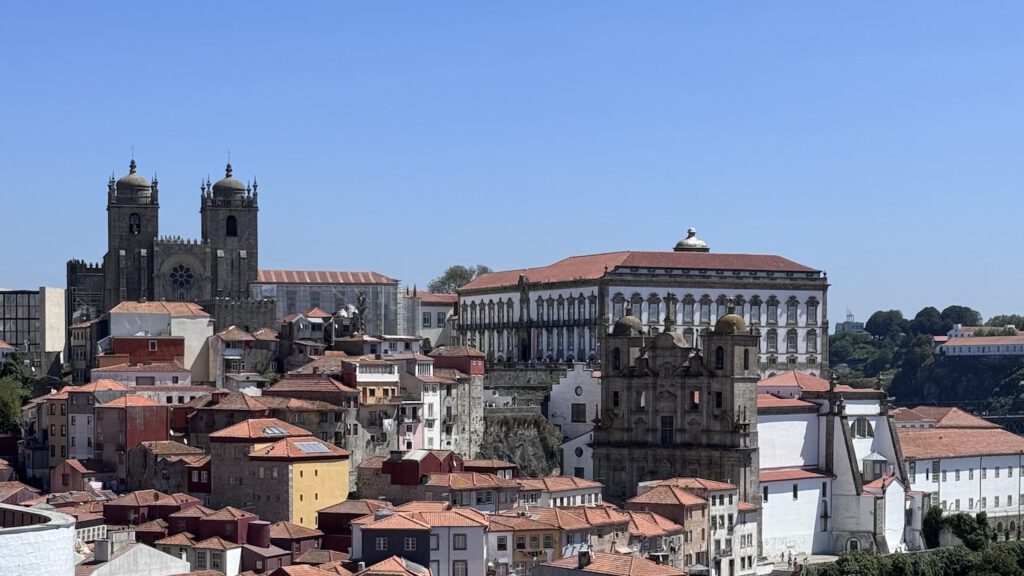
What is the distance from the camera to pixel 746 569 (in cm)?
7662

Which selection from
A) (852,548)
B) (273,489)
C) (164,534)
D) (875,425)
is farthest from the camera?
(875,425)

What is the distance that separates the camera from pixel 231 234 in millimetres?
105500

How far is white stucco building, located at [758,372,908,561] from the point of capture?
8075 cm

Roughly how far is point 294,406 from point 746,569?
72.4ft

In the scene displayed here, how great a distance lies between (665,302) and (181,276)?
30.2 m

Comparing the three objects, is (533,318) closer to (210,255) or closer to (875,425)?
(210,255)

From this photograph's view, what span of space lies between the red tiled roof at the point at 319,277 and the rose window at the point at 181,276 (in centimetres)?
460

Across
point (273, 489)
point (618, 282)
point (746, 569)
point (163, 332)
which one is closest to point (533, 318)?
point (618, 282)

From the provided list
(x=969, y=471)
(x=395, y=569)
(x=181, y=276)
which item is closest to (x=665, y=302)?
(x=969, y=471)

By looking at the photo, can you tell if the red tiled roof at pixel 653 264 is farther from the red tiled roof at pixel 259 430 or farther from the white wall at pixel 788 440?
the red tiled roof at pixel 259 430

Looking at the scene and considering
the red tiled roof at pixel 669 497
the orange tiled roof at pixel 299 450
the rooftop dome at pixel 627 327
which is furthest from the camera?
the rooftop dome at pixel 627 327

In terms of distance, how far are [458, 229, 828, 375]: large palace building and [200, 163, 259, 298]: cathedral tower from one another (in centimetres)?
1809

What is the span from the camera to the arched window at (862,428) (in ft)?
280

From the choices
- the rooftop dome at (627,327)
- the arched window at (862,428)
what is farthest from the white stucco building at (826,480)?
the rooftop dome at (627,327)
